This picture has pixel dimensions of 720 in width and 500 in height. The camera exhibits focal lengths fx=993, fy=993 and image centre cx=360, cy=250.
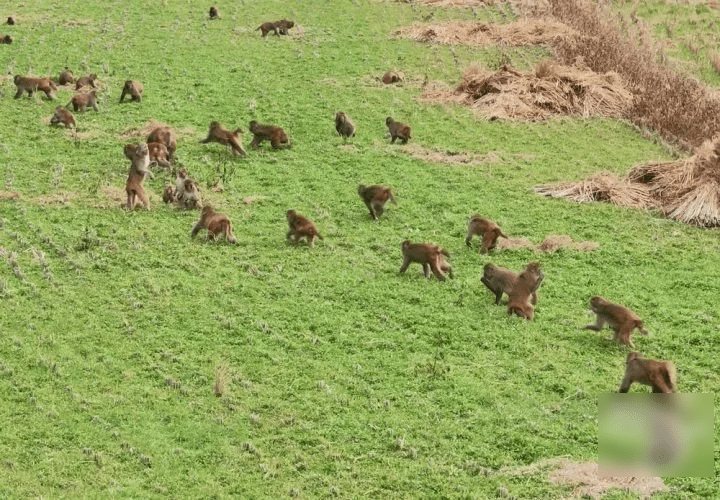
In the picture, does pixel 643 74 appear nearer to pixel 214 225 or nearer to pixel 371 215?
pixel 371 215

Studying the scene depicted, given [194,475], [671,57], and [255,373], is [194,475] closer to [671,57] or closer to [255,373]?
[255,373]

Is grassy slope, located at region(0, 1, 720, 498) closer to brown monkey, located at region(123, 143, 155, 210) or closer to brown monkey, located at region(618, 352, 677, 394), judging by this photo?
brown monkey, located at region(123, 143, 155, 210)

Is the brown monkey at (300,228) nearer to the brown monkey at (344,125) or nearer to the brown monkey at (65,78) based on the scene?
the brown monkey at (344,125)

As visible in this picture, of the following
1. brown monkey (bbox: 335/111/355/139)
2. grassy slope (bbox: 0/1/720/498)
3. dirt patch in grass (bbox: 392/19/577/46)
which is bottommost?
grassy slope (bbox: 0/1/720/498)

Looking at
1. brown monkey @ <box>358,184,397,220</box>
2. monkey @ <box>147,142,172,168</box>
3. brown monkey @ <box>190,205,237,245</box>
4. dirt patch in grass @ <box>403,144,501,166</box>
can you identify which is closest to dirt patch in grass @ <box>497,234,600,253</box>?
brown monkey @ <box>358,184,397,220</box>

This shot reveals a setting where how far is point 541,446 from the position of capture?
403 inches

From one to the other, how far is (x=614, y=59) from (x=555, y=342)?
15331mm

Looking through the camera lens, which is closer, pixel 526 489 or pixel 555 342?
pixel 526 489

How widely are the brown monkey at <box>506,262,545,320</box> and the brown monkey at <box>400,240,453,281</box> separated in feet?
4.49

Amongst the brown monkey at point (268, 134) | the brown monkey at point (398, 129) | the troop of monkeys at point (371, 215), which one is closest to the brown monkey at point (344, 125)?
the troop of monkeys at point (371, 215)

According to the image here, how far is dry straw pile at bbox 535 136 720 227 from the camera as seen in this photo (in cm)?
1709

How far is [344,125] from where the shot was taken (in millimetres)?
20516

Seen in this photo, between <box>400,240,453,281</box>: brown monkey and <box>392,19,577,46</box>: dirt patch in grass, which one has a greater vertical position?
<box>392,19,577,46</box>: dirt patch in grass

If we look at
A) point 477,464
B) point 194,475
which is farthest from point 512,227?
point 194,475
